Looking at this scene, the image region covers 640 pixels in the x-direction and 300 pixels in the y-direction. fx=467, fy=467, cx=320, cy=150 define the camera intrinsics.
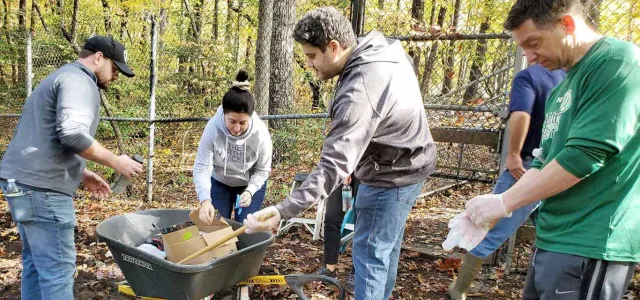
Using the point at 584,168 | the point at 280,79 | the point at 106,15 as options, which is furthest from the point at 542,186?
the point at 106,15

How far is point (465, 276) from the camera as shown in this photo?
3.44 meters

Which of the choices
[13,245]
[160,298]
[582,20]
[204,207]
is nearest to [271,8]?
[13,245]

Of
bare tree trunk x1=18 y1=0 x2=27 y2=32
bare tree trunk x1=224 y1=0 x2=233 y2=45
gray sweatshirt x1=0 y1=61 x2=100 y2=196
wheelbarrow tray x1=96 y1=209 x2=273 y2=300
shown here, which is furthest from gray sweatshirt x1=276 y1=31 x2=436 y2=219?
bare tree trunk x1=224 y1=0 x2=233 y2=45

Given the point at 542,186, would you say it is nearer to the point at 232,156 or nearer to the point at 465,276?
the point at 465,276

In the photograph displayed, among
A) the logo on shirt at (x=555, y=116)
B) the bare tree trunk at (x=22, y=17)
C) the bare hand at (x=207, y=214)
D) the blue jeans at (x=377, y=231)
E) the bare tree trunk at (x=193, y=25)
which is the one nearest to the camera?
the logo on shirt at (x=555, y=116)

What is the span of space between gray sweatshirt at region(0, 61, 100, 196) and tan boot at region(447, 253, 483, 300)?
2.63 m

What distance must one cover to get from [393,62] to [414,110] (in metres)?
0.27

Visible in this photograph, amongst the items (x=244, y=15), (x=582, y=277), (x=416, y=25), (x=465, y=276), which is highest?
(x=244, y=15)

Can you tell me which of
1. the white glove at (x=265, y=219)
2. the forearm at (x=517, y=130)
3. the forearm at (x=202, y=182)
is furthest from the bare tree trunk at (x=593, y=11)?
the forearm at (x=202, y=182)

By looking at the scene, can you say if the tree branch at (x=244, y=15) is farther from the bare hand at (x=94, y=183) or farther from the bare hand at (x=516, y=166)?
the bare hand at (x=516, y=166)

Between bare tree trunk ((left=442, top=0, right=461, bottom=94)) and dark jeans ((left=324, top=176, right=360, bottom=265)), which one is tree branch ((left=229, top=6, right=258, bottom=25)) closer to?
bare tree trunk ((left=442, top=0, right=461, bottom=94))

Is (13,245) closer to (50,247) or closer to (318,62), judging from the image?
(50,247)

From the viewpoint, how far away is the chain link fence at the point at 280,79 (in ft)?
14.0

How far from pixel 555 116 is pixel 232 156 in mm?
2270
